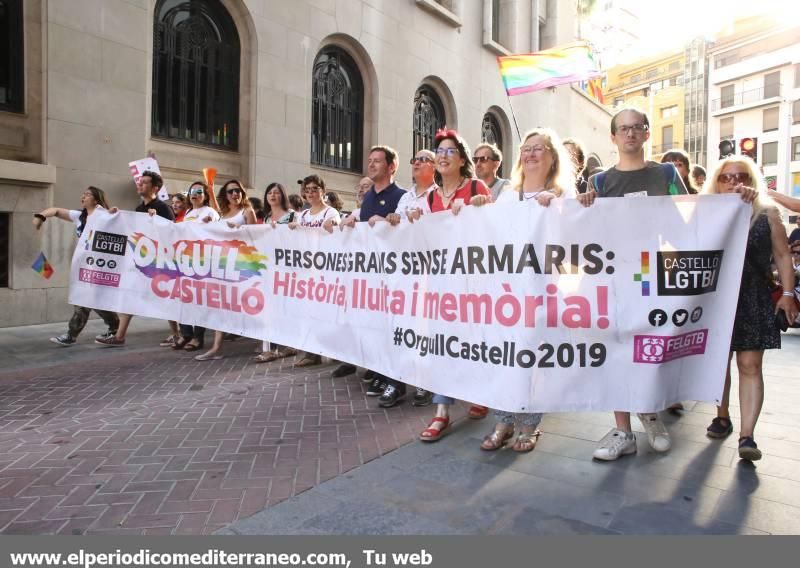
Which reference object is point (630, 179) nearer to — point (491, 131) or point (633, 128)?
point (633, 128)

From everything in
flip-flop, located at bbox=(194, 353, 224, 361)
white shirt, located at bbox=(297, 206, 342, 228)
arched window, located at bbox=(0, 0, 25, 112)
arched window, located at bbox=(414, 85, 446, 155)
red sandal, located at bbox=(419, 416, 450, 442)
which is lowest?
red sandal, located at bbox=(419, 416, 450, 442)

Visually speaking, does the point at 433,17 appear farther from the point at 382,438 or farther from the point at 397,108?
the point at 382,438

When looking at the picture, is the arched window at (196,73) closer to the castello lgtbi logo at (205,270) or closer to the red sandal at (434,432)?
the castello lgtbi logo at (205,270)

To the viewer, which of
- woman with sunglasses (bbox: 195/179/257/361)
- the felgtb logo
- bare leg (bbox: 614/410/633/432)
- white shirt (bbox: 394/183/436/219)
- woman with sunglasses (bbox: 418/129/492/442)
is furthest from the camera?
woman with sunglasses (bbox: 195/179/257/361)

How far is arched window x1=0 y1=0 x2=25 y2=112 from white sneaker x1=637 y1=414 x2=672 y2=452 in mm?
10029

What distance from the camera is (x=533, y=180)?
12.4 ft

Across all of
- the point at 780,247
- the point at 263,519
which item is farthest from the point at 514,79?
the point at 263,519

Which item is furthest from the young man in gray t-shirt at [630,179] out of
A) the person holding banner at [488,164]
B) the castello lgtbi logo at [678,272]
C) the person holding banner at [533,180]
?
the person holding banner at [488,164]

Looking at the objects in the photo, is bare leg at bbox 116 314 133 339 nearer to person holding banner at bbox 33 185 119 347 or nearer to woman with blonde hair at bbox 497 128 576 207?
person holding banner at bbox 33 185 119 347

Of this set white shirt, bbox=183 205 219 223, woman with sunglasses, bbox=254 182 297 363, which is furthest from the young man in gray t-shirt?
white shirt, bbox=183 205 219 223

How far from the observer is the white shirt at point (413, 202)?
436 cm

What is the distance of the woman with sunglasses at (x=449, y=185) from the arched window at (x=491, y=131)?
17.1 meters

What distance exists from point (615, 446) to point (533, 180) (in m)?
1.83

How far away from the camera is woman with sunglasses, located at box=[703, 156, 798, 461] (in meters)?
3.49
